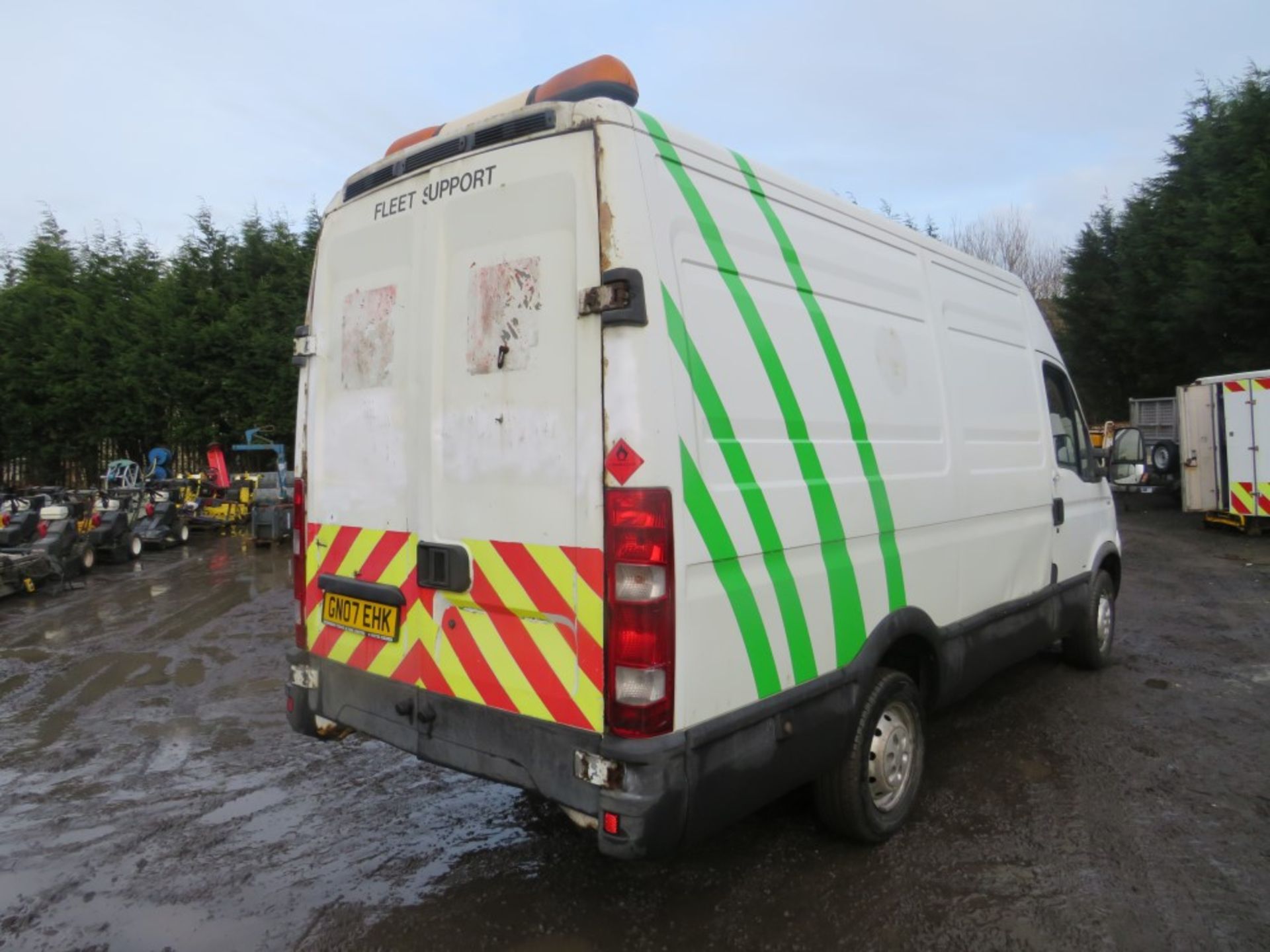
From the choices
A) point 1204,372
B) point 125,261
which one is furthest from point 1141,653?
point 125,261

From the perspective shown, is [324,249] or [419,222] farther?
[324,249]

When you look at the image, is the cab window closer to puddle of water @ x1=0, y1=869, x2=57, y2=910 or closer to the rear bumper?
the rear bumper

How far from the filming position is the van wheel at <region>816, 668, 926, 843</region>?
3.43m

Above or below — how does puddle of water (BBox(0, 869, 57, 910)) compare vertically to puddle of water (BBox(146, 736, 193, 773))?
below

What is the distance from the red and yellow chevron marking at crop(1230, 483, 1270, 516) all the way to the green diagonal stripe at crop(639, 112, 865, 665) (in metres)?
13.5

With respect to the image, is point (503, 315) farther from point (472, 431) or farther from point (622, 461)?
point (622, 461)

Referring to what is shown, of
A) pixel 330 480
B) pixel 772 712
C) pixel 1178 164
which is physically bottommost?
pixel 772 712

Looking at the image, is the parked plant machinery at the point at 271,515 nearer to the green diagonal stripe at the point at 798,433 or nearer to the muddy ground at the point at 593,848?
the muddy ground at the point at 593,848

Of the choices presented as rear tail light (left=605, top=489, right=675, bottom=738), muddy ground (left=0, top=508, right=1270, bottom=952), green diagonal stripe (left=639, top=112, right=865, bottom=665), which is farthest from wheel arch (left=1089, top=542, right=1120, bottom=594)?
rear tail light (left=605, top=489, right=675, bottom=738)

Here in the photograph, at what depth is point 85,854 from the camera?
366cm

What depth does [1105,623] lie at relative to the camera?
6.17 meters

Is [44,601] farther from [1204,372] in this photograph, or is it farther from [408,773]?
[1204,372]

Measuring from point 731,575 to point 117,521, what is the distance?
40.8 ft

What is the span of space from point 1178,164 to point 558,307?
24.5 meters
